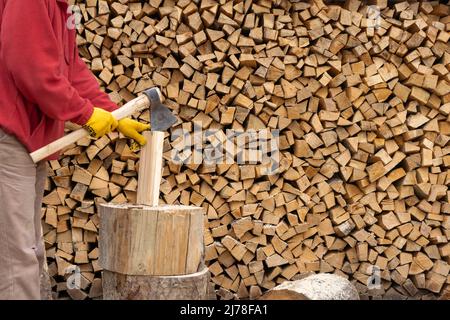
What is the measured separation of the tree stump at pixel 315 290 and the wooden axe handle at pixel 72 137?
3.72ft

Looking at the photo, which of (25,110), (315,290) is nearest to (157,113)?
(25,110)

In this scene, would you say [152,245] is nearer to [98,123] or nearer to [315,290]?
[98,123]

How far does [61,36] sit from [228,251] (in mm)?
2067

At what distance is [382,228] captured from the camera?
4555 mm

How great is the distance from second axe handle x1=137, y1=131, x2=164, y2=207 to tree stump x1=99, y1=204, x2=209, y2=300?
0.07 m

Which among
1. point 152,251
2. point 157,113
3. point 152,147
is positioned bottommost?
point 152,251

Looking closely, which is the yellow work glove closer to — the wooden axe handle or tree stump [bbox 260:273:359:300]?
the wooden axe handle

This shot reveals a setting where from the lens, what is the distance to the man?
2564mm

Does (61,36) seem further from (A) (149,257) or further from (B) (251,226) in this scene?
(B) (251,226)

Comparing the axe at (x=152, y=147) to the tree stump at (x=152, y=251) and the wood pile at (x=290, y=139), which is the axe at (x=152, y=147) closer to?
the tree stump at (x=152, y=251)

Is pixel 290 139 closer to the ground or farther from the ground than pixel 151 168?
farther from the ground

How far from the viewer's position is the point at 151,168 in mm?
3312

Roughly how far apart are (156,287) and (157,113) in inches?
32.6

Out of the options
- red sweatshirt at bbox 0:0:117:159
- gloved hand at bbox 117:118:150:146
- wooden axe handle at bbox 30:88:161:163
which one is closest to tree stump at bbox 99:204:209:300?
gloved hand at bbox 117:118:150:146
